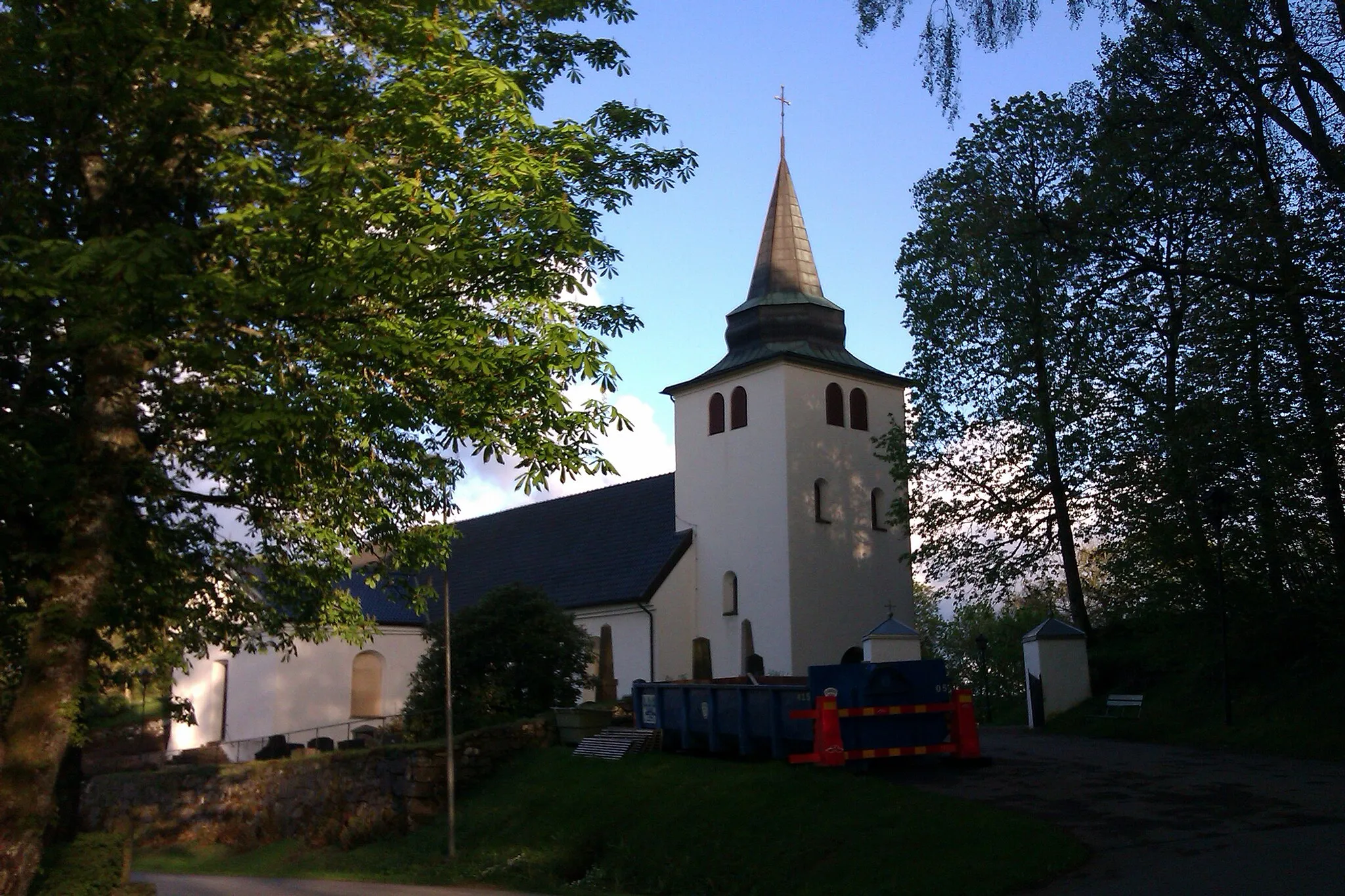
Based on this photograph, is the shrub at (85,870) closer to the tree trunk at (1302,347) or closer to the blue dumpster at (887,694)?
the blue dumpster at (887,694)

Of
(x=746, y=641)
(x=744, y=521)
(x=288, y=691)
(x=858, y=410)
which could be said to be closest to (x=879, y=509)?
(x=858, y=410)

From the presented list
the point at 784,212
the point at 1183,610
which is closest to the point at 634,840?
the point at 1183,610

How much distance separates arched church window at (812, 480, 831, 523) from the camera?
36.5 meters

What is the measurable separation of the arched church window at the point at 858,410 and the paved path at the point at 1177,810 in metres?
19.3

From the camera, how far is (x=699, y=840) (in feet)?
48.4

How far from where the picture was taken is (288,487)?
1132cm

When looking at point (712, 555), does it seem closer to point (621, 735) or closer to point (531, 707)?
point (531, 707)

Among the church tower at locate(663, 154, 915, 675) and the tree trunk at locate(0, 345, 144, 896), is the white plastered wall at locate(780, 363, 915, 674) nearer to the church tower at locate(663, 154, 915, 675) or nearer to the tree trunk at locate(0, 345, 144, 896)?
the church tower at locate(663, 154, 915, 675)

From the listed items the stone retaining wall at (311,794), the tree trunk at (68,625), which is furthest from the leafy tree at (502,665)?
the tree trunk at (68,625)

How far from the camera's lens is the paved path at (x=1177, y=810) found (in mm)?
9852

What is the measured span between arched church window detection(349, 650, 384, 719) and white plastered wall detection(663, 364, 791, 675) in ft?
34.6

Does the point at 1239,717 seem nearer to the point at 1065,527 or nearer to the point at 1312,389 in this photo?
the point at 1312,389

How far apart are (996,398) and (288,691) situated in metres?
23.3

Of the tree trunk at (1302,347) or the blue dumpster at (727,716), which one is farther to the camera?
the blue dumpster at (727,716)
